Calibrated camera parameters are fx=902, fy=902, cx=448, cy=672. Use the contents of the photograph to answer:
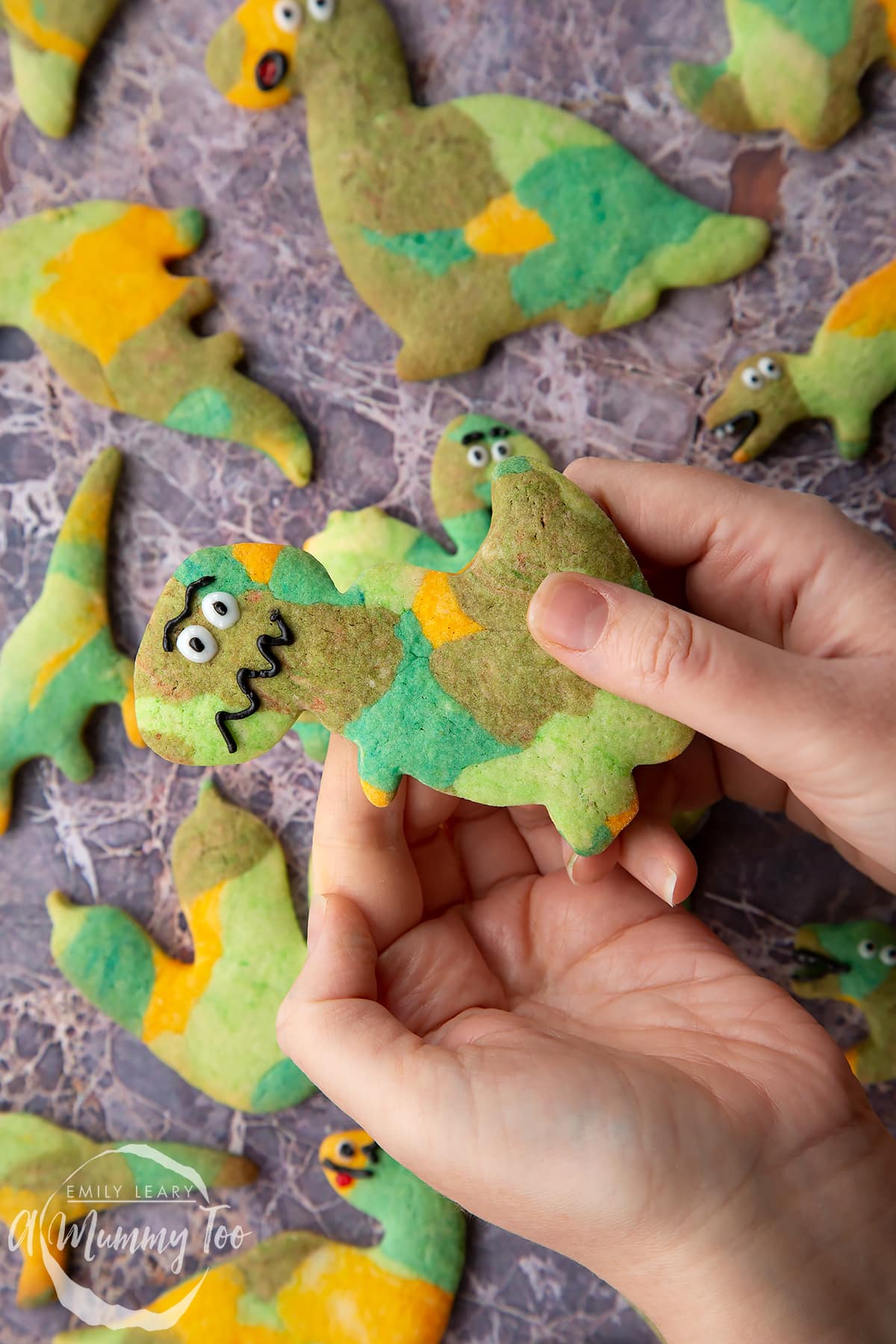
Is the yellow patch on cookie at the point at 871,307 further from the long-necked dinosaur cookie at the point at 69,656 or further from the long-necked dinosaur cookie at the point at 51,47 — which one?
the long-necked dinosaur cookie at the point at 51,47

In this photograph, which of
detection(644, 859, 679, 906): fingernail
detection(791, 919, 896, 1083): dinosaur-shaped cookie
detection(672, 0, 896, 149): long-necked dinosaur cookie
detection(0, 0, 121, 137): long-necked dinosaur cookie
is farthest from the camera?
detection(0, 0, 121, 137): long-necked dinosaur cookie

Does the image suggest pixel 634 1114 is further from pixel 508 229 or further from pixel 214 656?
pixel 508 229

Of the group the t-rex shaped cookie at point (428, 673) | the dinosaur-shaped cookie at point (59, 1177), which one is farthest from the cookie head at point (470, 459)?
the dinosaur-shaped cookie at point (59, 1177)

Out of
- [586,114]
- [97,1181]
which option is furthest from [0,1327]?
[586,114]

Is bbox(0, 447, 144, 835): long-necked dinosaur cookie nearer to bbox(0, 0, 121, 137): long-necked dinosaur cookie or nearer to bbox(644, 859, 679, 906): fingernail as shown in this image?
bbox(0, 0, 121, 137): long-necked dinosaur cookie

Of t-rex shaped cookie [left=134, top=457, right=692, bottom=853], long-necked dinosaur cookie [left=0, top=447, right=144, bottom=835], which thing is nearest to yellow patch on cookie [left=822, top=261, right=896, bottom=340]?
t-rex shaped cookie [left=134, top=457, right=692, bottom=853]

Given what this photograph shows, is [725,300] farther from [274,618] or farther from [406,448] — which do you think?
[274,618]

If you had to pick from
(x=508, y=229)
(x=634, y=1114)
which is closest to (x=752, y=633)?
(x=634, y=1114)
